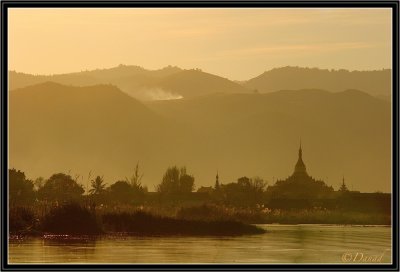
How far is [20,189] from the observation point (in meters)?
21.8

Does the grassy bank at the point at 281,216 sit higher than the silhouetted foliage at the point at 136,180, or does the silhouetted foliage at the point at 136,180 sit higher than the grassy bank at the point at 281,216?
the silhouetted foliage at the point at 136,180

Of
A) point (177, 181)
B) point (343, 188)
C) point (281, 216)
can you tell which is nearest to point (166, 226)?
point (177, 181)

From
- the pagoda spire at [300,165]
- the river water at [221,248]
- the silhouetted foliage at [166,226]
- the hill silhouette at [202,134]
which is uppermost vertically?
the hill silhouette at [202,134]

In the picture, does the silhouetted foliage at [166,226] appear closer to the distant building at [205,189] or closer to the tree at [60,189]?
the distant building at [205,189]

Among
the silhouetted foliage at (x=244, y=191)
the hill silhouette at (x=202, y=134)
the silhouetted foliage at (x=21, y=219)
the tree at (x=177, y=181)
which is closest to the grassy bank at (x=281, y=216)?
the silhouetted foliage at (x=244, y=191)

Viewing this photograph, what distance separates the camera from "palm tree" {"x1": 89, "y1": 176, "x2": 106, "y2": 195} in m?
21.8

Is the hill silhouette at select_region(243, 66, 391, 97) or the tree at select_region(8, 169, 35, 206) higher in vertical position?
the hill silhouette at select_region(243, 66, 391, 97)

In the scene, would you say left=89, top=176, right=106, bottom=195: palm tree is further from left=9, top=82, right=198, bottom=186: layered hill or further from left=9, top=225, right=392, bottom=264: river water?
left=9, top=225, right=392, bottom=264: river water

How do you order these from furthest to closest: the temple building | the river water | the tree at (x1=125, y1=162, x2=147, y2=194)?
the temple building → the tree at (x1=125, y1=162, x2=147, y2=194) → the river water

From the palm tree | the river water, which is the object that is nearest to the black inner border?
the river water

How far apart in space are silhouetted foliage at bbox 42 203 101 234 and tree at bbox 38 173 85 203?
0.25 meters

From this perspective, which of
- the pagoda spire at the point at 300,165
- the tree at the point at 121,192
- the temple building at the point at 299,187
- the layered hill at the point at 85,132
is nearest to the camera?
the pagoda spire at the point at 300,165

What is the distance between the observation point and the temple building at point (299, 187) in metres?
22.4

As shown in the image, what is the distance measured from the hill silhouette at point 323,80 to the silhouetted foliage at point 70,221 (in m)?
5.26
